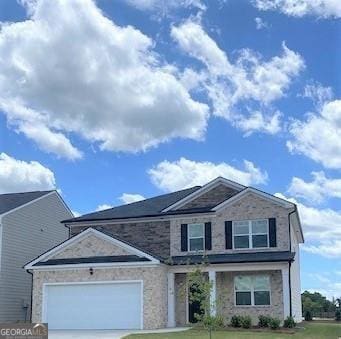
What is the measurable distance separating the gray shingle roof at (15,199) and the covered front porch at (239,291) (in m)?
9.90

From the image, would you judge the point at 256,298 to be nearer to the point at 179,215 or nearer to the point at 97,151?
the point at 179,215

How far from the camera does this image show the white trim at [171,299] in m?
28.5

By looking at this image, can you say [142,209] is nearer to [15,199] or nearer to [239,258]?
[239,258]

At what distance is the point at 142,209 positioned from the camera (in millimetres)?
33031

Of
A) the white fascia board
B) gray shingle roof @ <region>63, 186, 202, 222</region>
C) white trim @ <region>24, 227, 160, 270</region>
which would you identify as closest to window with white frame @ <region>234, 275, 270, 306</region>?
the white fascia board

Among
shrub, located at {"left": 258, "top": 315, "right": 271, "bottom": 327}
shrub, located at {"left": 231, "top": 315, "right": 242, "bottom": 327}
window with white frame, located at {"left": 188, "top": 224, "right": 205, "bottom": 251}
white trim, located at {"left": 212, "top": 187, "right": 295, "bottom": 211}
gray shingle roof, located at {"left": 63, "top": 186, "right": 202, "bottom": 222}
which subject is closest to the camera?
shrub, located at {"left": 231, "top": 315, "right": 242, "bottom": 327}

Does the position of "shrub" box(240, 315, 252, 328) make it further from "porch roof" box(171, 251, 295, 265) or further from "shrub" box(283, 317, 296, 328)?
"porch roof" box(171, 251, 295, 265)

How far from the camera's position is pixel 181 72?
24.2 metres

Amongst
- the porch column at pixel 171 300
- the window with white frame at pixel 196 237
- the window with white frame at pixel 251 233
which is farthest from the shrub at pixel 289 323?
the window with white frame at pixel 196 237

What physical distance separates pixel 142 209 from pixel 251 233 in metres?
6.51

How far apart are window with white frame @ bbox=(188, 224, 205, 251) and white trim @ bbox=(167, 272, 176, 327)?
2.15m

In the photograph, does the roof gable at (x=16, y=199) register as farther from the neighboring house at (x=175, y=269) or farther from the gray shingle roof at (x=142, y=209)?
the neighboring house at (x=175, y=269)

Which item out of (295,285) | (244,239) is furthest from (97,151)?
(295,285)

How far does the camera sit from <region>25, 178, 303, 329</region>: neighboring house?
90.7 feet
